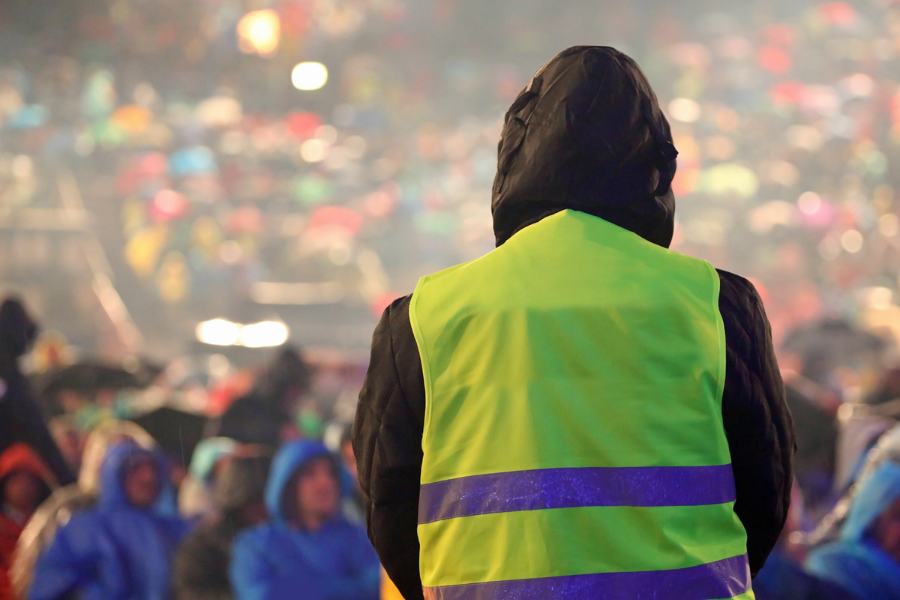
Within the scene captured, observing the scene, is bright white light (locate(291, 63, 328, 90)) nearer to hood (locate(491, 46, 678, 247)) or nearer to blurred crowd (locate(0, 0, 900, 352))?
blurred crowd (locate(0, 0, 900, 352))

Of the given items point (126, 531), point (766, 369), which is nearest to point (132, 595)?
point (126, 531)

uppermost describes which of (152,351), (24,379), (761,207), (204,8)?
(204,8)

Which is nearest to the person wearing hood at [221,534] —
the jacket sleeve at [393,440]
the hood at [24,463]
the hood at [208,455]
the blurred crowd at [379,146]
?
the hood at [208,455]

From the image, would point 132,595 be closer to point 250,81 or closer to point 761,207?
point 761,207

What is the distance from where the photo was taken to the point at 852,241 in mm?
13188

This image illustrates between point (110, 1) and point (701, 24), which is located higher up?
point (110, 1)

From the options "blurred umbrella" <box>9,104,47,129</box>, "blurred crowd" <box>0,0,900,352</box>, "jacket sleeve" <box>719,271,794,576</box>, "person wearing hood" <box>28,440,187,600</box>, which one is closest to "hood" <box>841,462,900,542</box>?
"jacket sleeve" <box>719,271,794,576</box>

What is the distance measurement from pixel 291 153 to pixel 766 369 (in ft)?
56.0

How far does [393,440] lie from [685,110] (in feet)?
49.3

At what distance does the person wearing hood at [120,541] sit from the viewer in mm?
2609

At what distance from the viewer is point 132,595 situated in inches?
107

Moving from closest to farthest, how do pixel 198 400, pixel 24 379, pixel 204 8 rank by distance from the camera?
pixel 24 379, pixel 198 400, pixel 204 8

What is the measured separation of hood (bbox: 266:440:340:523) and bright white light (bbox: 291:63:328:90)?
15.2 m

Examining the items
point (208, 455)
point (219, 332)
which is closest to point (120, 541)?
point (208, 455)
